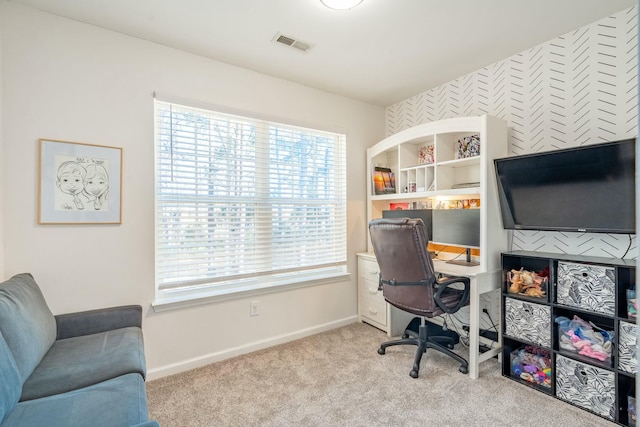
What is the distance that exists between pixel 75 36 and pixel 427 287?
2.94 m

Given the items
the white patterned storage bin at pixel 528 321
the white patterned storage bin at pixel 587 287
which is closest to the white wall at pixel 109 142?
the white patterned storage bin at pixel 528 321

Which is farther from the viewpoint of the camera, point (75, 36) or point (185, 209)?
point (185, 209)

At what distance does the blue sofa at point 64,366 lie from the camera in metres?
1.10

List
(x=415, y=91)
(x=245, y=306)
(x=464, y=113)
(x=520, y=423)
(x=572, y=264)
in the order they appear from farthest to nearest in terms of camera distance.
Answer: (x=415, y=91), (x=464, y=113), (x=245, y=306), (x=572, y=264), (x=520, y=423)

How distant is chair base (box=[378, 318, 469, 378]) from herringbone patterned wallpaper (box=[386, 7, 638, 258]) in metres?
1.01

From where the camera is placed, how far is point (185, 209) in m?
2.30

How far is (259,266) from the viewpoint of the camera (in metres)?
2.65

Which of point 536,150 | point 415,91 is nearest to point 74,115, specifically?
point 415,91

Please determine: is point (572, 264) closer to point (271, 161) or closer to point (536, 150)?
point (536, 150)

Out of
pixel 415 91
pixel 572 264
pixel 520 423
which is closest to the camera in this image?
pixel 520 423

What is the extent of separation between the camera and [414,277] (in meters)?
2.17

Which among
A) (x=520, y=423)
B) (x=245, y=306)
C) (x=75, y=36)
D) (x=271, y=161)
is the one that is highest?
(x=75, y=36)

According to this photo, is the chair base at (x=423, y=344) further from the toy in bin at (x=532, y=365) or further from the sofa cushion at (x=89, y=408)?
the sofa cushion at (x=89, y=408)

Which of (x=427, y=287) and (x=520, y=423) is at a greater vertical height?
(x=427, y=287)
